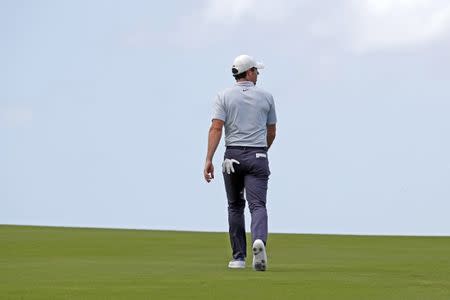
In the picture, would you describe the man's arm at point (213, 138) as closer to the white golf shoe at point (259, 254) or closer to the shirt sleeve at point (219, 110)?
the shirt sleeve at point (219, 110)

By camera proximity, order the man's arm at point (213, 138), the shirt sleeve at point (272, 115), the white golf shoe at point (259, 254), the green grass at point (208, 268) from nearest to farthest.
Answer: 1. the green grass at point (208, 268)
2. the white golf shoe at point (259, 254)
3. the man's arm at point (213, 138)
4. the shirt sleeve at point (272, 115)

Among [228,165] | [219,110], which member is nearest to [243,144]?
[228,165]

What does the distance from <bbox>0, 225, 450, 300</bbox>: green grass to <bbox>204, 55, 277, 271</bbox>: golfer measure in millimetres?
503

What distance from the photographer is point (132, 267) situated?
9711 millimetres

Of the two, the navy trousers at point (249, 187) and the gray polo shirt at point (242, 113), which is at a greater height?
the gray polo shirt at point (242, 113)

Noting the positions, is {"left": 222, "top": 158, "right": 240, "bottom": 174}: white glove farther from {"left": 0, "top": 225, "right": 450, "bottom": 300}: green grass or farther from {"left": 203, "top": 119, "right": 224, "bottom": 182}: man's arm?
{"left": 0, "top": 225, "right": 450, "bottom": 300}: green grass

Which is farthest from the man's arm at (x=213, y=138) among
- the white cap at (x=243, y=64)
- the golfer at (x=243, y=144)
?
the white cap at (x=243, y=64)

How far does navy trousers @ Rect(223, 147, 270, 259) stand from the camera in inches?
370

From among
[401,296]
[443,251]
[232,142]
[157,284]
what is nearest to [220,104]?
[232,142]

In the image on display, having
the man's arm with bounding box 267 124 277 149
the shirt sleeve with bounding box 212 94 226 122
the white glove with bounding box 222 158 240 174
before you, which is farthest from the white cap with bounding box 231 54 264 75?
the white glove with bounding box 222 158 240 174

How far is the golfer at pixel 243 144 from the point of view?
9.42 meters

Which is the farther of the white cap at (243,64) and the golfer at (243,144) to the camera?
the white cap at (243,64)

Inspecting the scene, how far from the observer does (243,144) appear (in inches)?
372

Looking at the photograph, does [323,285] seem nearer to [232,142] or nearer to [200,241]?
[232,142]
